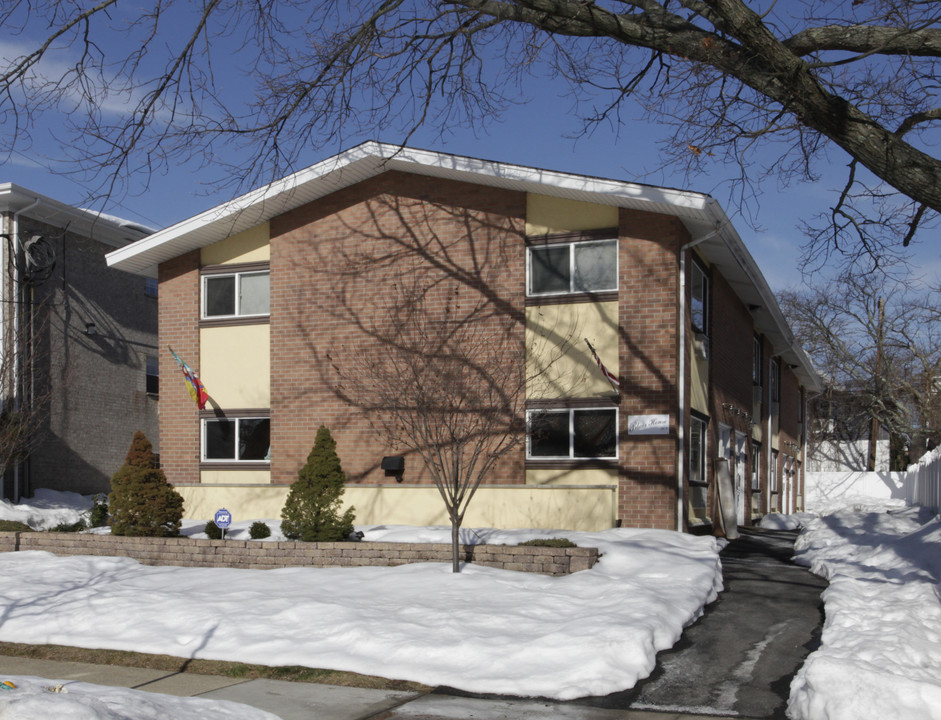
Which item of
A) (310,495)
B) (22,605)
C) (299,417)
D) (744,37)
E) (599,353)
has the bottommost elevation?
(22,605)

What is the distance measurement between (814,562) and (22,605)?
10.9 m

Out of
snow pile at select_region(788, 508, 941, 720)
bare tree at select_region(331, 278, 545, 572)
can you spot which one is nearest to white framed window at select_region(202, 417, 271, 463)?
bare tree at select_region(331, 278, 545, 572)

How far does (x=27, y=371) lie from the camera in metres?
23.1

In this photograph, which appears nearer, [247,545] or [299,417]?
[247,545]

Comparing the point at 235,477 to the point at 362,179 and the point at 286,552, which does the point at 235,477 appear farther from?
the point at 362,179

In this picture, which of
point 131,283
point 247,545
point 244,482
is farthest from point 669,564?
point 131,283

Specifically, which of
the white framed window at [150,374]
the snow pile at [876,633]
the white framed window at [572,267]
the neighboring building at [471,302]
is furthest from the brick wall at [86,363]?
the snow pile at [876,633]

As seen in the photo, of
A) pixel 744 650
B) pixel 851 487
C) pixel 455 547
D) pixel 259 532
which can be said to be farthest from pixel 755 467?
pixel 851 487

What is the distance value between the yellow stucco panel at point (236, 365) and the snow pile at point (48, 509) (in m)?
4.86

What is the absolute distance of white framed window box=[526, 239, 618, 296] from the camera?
16.5 m

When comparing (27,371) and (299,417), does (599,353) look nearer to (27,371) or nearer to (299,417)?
(299,417)

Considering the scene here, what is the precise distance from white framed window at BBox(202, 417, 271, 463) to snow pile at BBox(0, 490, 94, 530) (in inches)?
162

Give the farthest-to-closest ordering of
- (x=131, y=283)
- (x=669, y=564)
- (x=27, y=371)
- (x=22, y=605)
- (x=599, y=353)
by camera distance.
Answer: (x=131, y=283) < (x=27, y=371) < (x=599, y=353) < (x=669, y=564) < (x=22, y=605)

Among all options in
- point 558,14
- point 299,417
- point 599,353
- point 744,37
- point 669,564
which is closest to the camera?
point 744,37
